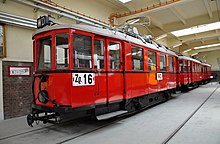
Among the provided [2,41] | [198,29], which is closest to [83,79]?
[2,41]

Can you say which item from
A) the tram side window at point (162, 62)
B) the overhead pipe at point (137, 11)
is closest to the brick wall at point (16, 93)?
the tram side window at point (162, 62)

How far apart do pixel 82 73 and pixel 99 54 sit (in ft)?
2.66

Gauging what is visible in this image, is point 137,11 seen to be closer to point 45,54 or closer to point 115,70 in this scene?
point 115,70

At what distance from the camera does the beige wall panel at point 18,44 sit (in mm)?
6430

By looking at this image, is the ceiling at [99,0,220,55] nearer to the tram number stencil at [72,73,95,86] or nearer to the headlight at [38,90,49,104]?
the tram number stencil at [72,73,95,86]

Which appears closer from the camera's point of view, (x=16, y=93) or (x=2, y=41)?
(x=2, y=41)

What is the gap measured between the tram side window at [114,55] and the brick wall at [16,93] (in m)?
3.53

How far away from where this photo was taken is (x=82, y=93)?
4.27 metres

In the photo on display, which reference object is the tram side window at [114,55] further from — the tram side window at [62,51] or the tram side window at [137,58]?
the tram side window at [62,51]

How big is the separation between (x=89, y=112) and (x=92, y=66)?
110 cm

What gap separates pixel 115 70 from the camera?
206 inches

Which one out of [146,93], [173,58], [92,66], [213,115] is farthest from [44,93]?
[173,58]

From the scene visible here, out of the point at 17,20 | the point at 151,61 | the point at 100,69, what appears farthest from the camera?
the point at 151,61

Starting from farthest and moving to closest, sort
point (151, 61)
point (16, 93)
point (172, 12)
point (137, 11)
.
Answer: point (172, 12), point (137, 11), point (151, 61), point (16, 93)
